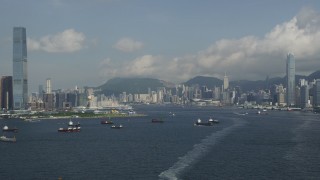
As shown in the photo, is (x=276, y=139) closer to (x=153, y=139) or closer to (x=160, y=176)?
(x=153, y=139)

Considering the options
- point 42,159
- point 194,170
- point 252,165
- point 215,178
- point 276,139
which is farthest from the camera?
point 276,139

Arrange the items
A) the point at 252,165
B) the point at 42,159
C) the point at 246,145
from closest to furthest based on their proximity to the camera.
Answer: the point at 252,165 → the point at 42,159 → the point at 246,145

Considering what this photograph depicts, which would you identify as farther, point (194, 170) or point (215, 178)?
point (194, 170)

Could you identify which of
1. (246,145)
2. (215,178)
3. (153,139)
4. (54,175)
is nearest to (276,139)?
(246,145)

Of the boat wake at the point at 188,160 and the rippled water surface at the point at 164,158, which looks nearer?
the boat wake at the point at 188,160

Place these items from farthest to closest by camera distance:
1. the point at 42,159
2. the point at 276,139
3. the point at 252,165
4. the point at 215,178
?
the point at 276,139 → the point at 42,159 → the point at 252,165 → the point at 215,178

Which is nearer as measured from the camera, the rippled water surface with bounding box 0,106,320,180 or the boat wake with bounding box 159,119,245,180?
the boat wake with bounding box 159,119,245,180

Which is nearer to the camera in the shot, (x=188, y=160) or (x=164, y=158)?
(x=188, y=160)

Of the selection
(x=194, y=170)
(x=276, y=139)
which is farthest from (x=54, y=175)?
(x=276, y=139)

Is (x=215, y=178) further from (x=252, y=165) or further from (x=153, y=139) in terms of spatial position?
(x=153, y=139)
